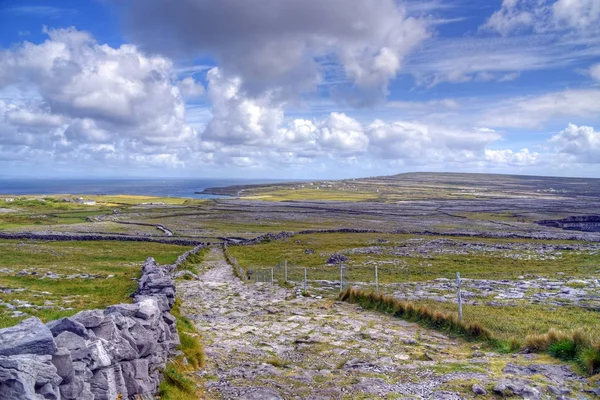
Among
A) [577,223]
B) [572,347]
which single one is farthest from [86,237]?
[577,223]

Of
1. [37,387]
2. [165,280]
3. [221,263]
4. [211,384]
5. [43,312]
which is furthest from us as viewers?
[221,263]

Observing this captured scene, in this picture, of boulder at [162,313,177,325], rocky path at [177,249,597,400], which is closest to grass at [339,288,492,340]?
rocky path at [177,249,597,400]

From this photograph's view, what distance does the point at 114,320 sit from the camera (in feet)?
31.5

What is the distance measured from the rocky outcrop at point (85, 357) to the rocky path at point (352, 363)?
1993mm

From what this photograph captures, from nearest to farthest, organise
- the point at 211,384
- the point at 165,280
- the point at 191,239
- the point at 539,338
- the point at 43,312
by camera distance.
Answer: the point at 211,384, the point at 539,338, the point at 43,312, the point at 165,280, the point at 191,239

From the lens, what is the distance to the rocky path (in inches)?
407

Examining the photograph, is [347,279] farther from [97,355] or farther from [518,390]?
[97,355]

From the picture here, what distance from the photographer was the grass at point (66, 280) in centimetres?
1917

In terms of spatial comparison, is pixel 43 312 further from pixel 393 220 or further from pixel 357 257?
pixel 393 220

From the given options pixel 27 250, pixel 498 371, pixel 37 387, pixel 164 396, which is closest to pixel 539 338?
pixel 498 371

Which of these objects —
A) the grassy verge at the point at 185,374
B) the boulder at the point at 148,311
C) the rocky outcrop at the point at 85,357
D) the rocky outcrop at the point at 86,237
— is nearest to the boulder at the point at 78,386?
the rocky outcrop at the point at 85,357

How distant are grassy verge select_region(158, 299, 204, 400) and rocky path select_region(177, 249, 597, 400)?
34 cm

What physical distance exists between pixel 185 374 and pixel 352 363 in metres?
4.61

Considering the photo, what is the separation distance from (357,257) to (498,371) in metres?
42.1
